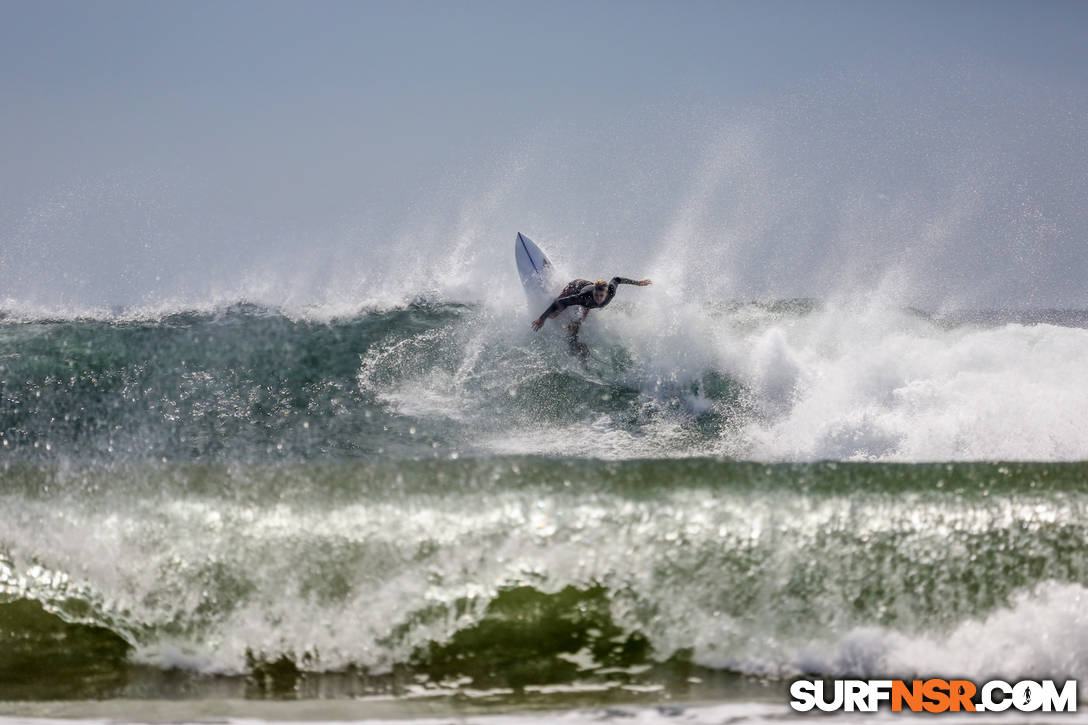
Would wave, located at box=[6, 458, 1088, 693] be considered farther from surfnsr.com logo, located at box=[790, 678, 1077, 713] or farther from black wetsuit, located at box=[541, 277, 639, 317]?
black wetsuit, located at box=[541, 277, 639, 317]

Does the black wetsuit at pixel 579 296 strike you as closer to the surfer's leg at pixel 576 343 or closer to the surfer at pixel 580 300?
the surfer at pixel 580 300

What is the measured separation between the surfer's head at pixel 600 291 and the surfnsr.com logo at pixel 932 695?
709 centimetres

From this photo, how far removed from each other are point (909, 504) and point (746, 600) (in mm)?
1071

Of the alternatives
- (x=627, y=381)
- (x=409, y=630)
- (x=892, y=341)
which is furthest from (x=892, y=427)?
(x=409, y=630)

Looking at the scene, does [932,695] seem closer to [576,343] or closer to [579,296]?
[576,343]

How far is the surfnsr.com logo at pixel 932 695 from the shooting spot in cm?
368

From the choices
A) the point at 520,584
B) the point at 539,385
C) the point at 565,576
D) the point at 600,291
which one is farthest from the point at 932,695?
the point at 600,291

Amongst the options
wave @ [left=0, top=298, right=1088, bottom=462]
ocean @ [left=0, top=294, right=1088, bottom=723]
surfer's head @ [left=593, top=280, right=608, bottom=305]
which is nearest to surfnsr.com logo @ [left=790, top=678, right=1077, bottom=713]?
ocean @ [left=0, top=294, right=1088, bottom=723]

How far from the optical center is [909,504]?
462 cm

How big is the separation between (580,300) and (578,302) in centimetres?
4

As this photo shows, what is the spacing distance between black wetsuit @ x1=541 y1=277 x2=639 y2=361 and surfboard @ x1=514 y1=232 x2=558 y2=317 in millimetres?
555

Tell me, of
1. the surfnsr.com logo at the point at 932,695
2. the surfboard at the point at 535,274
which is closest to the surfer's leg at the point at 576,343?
the surfboard at the point at 535,274

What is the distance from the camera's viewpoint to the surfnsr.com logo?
3.68 m

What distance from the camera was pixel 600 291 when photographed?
10672 millimetres
